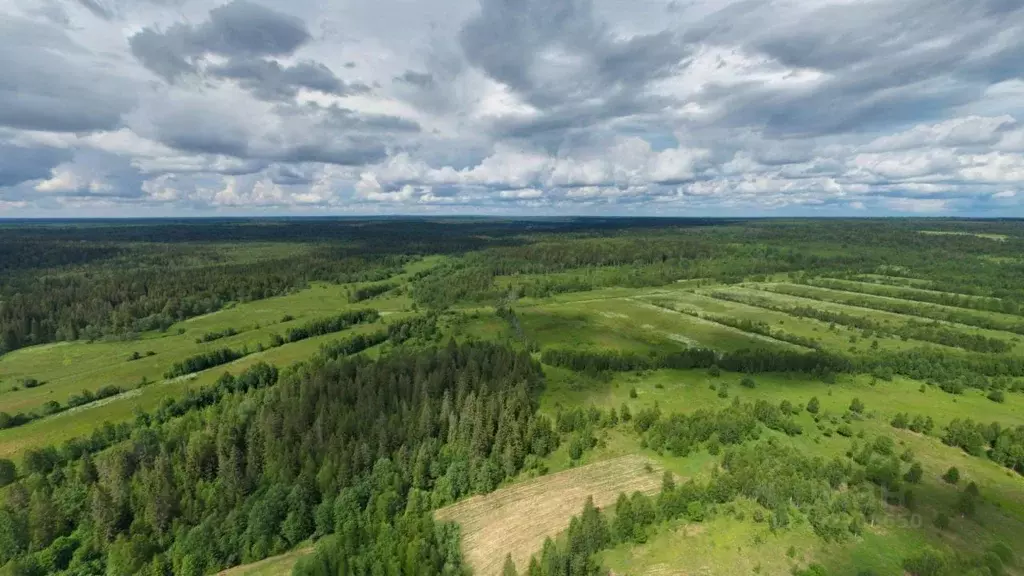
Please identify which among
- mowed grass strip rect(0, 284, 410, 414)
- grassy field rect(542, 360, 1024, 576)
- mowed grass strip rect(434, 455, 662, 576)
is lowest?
mowed grass strip rect(0, 284, 410, 414)

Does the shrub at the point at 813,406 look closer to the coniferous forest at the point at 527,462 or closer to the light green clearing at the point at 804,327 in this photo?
the coniferous forest at the point at 527,462

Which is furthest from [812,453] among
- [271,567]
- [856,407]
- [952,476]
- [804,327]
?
[804,327]

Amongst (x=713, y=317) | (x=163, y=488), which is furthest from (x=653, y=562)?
(x=713, y=317)

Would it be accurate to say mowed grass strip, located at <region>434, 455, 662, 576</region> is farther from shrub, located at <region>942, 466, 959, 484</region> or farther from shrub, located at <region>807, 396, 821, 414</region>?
shrub, located at <region>942, 466, 959, 484</region>

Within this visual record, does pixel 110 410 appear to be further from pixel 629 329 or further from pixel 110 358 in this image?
pixel 629 329

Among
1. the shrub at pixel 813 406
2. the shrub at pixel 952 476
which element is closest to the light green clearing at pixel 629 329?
the shrub at pixel 813 406

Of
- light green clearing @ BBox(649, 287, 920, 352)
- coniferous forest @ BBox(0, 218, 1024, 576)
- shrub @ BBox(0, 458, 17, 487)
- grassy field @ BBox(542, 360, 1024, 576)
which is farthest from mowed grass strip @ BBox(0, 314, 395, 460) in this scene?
light green clearing @ BBox(649, 287, 920, 352)

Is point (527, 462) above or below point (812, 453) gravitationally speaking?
below

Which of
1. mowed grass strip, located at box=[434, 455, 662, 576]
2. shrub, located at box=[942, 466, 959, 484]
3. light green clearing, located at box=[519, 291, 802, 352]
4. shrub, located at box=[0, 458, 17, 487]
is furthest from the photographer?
light green clearing, located at box=[519, 291, 802, 352]

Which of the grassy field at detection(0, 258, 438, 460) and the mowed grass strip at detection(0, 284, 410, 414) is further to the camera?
the mowed grass strip at detection(0, 284, 410, 414)
